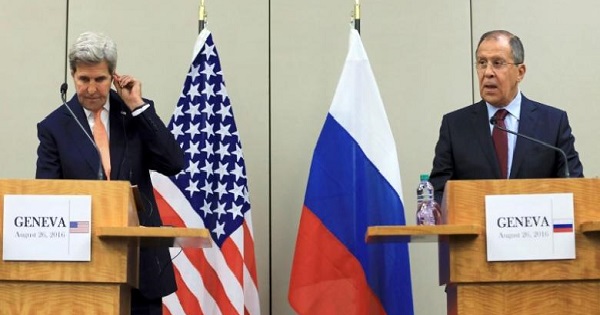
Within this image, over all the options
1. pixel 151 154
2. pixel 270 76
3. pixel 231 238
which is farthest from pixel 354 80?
pixel 151 154

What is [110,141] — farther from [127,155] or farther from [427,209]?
[427,209]

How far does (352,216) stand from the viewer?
5355mm

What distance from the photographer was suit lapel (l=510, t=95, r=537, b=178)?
4.46 m

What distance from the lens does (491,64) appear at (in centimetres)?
471

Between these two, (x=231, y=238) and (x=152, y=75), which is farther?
(x=152, y=75)

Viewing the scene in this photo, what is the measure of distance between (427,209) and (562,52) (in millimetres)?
2242

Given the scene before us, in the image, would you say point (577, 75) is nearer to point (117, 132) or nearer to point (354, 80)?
point (354, 80)

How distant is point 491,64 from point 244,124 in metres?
1.66

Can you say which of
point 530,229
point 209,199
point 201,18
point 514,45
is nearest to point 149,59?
point 201,18

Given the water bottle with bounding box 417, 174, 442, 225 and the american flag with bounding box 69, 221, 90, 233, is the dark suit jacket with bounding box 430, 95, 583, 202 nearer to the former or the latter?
the water bottle with bounding box 417, 174, 442, 225

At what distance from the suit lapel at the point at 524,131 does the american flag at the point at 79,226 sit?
175 centimetres

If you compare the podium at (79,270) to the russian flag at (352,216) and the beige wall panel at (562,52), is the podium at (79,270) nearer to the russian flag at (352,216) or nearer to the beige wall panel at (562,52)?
the russian flag at (352,216)

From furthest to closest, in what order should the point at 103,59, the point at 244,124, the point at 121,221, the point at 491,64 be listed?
1. the point at 244,124
2. the point at 491,64
3. the point at 103,59
4. the point at 121,221

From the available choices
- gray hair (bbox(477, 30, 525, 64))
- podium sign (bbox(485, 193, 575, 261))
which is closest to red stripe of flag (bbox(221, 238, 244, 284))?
gray hair (bbox(477, 30, 525, 64))
